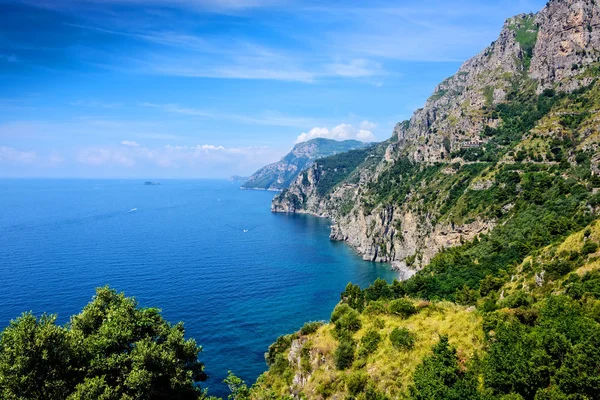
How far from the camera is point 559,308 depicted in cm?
2731

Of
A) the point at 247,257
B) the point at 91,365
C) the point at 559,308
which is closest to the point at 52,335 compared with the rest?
the point at 91,365

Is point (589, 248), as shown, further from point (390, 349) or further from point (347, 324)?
point (347, 324)

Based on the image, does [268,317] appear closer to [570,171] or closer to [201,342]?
[201,342]

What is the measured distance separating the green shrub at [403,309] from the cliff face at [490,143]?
6853cm

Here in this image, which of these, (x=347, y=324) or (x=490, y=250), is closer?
(x=347, y=324)

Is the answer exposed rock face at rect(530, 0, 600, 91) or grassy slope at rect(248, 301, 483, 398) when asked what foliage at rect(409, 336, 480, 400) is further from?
exposed rock face at rect(530, 0, 600, 91)

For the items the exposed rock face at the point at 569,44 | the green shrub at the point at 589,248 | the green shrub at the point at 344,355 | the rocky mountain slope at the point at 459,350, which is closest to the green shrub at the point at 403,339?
the rocky mountain slope at the point at 459,350

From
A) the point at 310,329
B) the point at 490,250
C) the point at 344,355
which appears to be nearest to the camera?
the point at 344,355

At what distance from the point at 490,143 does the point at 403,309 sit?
12423 cm

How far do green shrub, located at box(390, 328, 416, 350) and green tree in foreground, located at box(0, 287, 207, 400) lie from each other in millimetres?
16337

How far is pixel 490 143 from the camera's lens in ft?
453

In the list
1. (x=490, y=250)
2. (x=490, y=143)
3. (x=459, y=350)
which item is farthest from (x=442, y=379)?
(x=490, y=143)

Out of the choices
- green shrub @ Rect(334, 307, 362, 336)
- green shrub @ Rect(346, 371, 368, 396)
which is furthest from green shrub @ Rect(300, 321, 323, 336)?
green shrub @ Rect(346, 371, 368, 396)

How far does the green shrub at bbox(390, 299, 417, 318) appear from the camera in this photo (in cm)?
3409
